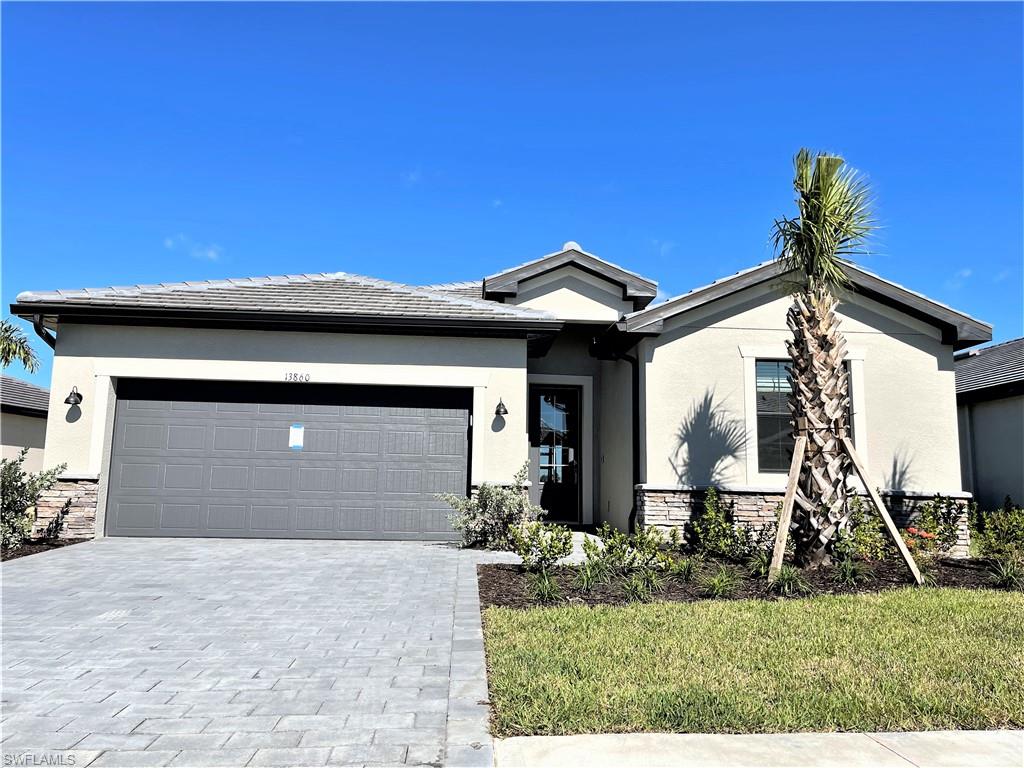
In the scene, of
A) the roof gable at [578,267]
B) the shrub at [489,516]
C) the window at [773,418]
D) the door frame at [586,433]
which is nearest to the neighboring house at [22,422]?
the roof gable at [578,267]

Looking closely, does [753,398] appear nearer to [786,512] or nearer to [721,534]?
[721,534]

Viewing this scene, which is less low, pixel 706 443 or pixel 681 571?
pixel 706 443

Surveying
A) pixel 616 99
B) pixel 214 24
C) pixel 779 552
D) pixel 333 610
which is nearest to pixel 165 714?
pixel 333 610

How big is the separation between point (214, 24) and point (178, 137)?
13.7 ft

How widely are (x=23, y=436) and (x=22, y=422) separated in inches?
16.7

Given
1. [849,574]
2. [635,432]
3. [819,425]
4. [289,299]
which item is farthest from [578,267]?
[849,574]

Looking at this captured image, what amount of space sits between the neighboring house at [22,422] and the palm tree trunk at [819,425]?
19041 millimetres

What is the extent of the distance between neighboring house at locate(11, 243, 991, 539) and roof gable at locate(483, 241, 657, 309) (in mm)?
2775

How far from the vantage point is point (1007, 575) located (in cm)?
751

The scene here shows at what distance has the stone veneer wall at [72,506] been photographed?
10.2 m

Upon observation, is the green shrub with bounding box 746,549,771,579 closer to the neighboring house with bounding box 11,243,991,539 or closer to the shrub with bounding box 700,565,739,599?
the shrub with bounding box 700,565,739,599

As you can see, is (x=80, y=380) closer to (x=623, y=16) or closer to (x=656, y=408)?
(x=656, y=408)

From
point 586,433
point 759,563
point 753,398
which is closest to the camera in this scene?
point 759,563

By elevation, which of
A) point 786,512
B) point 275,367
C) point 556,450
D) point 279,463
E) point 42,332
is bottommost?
point 786,512
